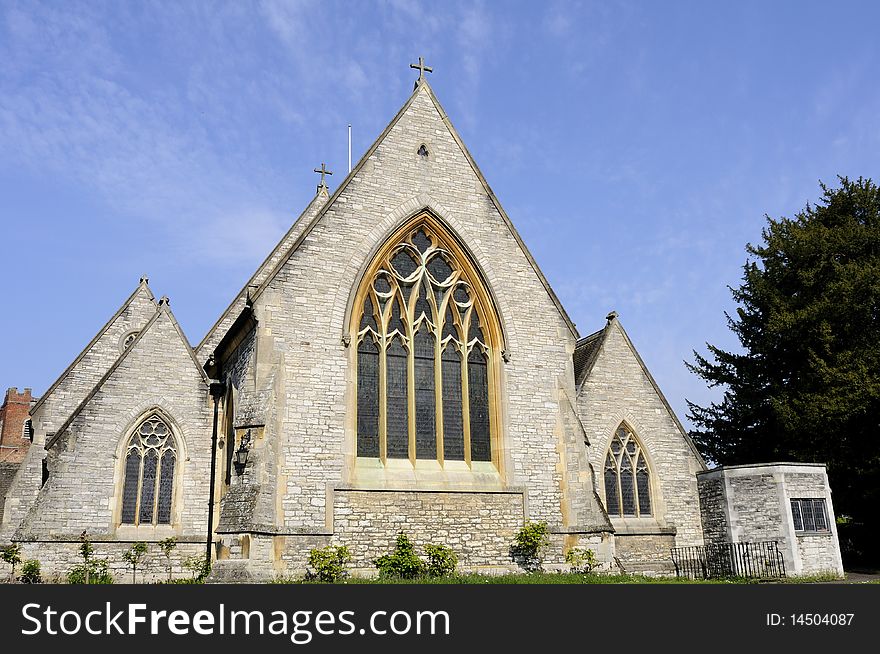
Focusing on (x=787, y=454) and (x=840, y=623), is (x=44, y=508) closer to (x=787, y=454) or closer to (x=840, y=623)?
(x=840, y=623)

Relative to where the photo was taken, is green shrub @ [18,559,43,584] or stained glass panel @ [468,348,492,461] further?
stained glass panel @ [468,348,492,461]

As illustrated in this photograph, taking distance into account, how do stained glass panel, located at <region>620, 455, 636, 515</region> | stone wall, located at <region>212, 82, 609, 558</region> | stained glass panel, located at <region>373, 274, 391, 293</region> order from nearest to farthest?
stone wall, located at <region>212, 82, 609, 558</region>
stained glass panel, located at <region>373, 274, 391, 293</region>
stained glass panel, located at <region>620, 455, 636, 515</region>

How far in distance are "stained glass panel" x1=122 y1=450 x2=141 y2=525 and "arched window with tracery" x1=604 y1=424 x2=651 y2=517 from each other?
12149mm

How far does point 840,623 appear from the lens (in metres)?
9.37

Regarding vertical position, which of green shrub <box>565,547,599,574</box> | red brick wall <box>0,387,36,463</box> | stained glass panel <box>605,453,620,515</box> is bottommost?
green shrub <box>565,547,599,574</box>

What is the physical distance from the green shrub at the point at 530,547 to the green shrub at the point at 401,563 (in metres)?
2.34

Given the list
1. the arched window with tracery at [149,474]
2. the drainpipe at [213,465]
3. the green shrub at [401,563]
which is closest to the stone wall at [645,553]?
the green shrub at [401,563]

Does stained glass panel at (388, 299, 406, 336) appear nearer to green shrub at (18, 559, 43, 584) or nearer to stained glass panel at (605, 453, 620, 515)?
stained glass panel at (605, 453, 620, 515)

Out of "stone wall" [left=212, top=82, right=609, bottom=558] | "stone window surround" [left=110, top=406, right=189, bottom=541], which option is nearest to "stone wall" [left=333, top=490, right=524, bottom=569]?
"stone wall" [left=212, top=82, right=609, bottom=558]

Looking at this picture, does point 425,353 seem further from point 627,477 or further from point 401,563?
point 627,477

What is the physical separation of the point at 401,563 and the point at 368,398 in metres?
3.64

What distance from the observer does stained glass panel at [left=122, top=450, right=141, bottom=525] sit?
62.1ft

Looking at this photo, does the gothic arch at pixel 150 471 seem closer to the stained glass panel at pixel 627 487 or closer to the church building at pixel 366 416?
the church building at pixel 366 416

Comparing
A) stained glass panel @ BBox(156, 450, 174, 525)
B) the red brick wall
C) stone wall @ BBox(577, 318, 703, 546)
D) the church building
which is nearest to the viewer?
the church building
